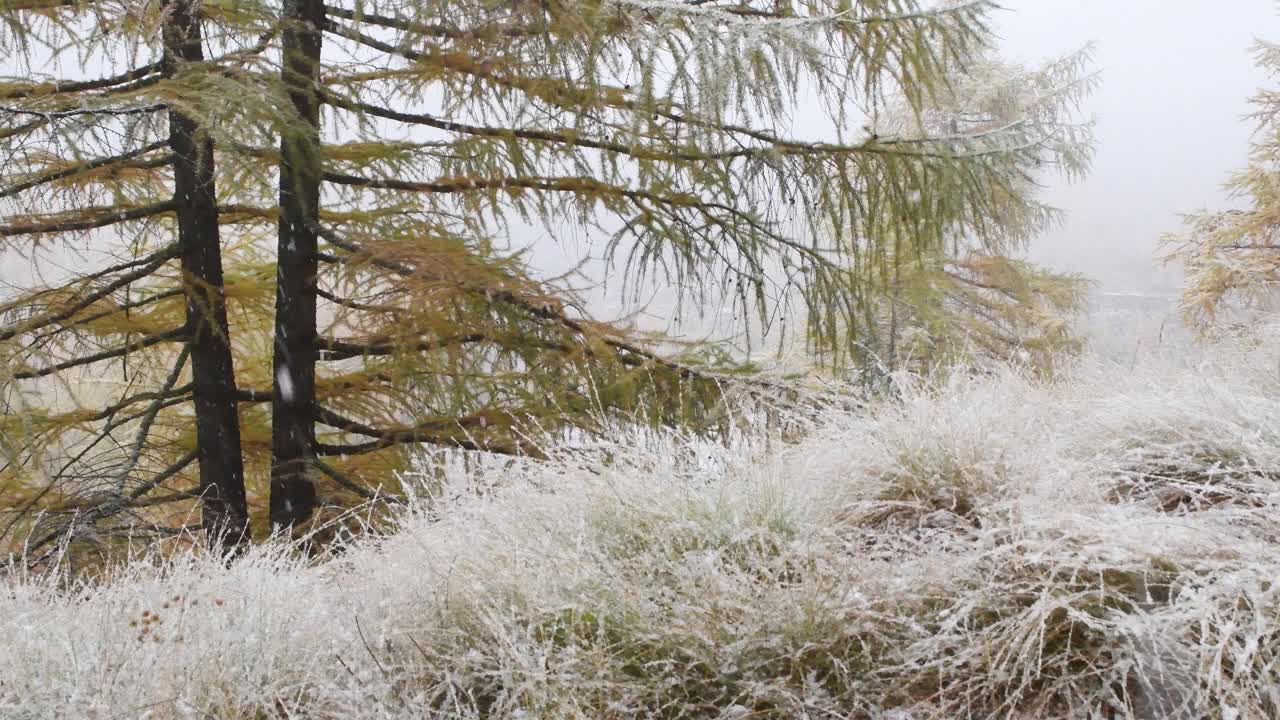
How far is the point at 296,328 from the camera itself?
4492 millimetres

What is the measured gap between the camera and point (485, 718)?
2113 millimetres

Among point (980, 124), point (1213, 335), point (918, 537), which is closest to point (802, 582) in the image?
point (918, 537)

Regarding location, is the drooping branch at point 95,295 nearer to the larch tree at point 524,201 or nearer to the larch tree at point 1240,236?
the larch tree at point 524,201

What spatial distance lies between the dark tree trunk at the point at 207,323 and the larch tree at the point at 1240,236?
30.3 ft

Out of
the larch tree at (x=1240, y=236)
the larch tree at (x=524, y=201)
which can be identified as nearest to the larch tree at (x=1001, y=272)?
the larch tree at (x=1240, y=236)

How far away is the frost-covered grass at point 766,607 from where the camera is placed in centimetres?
190

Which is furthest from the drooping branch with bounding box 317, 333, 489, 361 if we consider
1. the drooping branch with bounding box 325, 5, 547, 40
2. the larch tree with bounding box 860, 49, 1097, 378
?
the larch tree with bounding box 860, 49, 1097, 378

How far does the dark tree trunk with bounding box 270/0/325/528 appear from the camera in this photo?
14.0 ft

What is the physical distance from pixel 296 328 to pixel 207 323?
534 mm

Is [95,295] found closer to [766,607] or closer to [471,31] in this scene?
[471,31]

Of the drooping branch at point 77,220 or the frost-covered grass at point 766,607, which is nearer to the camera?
the frost-covered grass at point 766,607

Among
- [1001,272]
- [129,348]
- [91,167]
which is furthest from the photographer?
[1001,272]

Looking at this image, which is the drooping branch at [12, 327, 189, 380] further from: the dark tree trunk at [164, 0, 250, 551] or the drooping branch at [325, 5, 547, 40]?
the drooping branch at [325, 5, 547, 40]

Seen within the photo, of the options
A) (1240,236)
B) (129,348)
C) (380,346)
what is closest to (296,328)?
(380,346)
